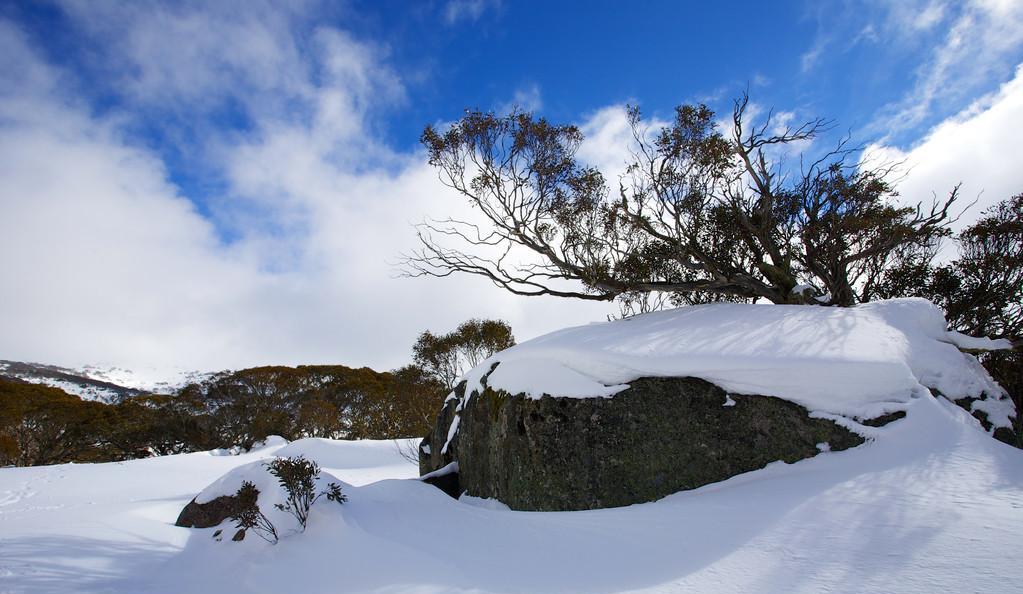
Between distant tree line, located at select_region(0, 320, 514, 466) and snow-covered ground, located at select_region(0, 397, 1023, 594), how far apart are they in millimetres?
11676

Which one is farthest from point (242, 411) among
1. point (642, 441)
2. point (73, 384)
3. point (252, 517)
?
point (73, 384)

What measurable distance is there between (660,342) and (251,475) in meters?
5.33

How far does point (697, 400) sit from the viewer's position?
17.9ft

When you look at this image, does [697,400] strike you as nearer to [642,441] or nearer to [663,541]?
[642,441]

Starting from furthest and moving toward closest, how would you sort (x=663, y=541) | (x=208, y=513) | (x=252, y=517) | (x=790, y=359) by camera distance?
(x=208, y=513)
(x=790, y=359)
(x=252, y=517)
(x=663, y=541)

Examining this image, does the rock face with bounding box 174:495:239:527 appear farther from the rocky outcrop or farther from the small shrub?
the rocky outcrop

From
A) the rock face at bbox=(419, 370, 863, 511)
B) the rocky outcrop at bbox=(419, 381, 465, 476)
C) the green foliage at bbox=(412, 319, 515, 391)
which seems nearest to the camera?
the rock face at bbox=(419, 370, 863, 511)

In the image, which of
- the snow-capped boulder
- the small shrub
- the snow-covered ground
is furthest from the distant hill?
the snow-capped boulder

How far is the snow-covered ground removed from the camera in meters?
2.86

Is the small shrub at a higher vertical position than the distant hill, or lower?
lower

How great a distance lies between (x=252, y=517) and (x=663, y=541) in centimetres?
390

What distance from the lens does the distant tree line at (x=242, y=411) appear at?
59.4ft

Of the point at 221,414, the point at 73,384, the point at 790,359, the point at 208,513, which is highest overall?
the point at 73,384

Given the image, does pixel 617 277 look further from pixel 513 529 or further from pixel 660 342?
pixel 513 529
